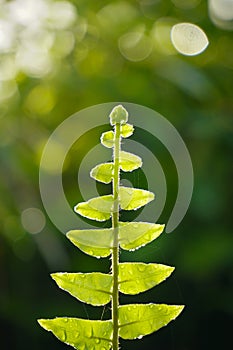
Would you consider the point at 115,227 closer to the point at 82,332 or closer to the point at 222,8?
the point at 82,332

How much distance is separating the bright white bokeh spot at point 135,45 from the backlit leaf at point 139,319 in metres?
1.42

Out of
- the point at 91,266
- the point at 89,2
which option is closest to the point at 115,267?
the point at 91,266

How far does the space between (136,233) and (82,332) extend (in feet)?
0.24

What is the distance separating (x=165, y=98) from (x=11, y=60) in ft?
1.40

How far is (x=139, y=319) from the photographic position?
1.44 ft

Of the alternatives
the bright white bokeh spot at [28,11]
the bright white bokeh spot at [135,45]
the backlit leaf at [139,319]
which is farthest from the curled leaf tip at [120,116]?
the bright white bokeh spot at [135,45]

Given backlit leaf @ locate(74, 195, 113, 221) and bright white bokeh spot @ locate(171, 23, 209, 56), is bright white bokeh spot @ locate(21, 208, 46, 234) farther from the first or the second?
backlit leaf @ locate(74, 195, 113, 221)

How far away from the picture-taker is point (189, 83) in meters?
1.60

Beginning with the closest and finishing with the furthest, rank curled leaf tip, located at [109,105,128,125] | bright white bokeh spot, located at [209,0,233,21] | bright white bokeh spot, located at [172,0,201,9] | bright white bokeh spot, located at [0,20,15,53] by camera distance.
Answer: curled leaf tip, located at [109,105,128,125] < bright white bokeh spot, located at [0,20,15,53] < bright white bokeh spot, located at [209,0,233,21] < bright white bokeh spot, located at [172,0,201,9]

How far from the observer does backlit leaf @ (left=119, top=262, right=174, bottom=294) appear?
1.40 feet

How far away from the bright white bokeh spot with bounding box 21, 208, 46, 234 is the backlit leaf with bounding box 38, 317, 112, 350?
128 cm

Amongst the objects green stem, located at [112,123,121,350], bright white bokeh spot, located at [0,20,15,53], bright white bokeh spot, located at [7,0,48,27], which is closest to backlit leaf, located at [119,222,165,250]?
green stem, located at [112,123,121,350]

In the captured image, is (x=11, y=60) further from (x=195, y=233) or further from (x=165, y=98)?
(x=195, y=233)

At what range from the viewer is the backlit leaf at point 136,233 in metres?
0.41
